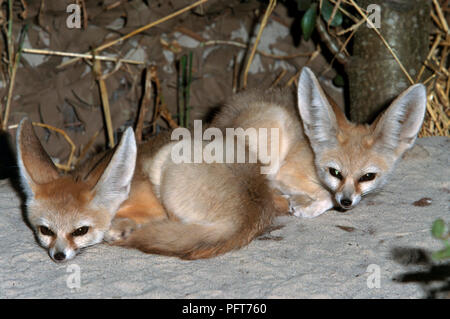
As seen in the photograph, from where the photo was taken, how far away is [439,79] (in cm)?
476

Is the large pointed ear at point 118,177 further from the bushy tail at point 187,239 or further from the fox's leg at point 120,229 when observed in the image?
the bushy tail at point 187,239

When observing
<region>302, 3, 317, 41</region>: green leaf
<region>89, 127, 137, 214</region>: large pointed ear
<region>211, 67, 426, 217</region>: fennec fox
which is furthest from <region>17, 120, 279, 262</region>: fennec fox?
<region>302, 3, 317, 41</region>: green leaf

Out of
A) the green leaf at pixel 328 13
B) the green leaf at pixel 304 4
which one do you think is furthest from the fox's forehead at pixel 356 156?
the green leaf at pixel 304 4

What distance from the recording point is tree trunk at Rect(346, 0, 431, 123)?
13.5 feet

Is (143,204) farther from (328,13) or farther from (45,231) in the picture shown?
(328,13)

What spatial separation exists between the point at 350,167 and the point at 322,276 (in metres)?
1.06

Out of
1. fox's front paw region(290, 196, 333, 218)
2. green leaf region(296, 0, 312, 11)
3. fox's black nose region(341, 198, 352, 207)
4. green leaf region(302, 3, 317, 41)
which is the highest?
green leaf region(296, 0, 312, 11)

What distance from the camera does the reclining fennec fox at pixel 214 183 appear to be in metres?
2.83

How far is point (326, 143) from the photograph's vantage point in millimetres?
3545

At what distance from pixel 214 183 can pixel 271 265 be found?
25.1 inches

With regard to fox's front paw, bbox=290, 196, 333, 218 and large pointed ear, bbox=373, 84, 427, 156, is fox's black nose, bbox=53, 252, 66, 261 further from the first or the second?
large pointed ear, bbox=373, 84, 427, 156

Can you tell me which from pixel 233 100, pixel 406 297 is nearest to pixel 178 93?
pixel 233 100

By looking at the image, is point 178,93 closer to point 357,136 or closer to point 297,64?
point 297,64

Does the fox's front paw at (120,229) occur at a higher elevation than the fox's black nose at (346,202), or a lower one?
lower
